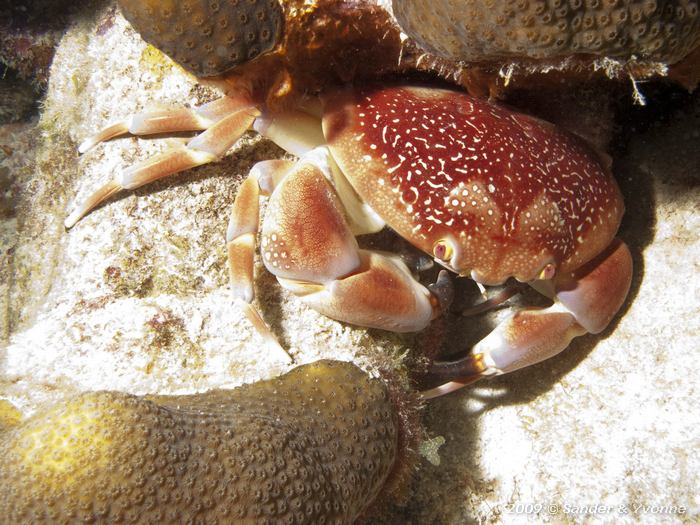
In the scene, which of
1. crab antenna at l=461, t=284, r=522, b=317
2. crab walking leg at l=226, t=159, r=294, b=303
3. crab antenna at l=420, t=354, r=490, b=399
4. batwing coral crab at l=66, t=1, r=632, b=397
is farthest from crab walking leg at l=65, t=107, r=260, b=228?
crab antenna at l=461, t=284, r=522, b=317

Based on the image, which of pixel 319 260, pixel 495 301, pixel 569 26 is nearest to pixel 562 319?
pixel 495 301

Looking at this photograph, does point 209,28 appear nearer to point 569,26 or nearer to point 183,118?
point 183,118

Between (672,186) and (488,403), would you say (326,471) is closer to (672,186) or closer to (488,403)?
(488,403)

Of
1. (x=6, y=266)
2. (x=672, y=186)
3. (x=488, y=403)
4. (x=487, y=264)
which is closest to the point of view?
(x=487, y=264)

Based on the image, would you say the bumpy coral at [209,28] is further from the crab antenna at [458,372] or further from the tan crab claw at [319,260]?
the crab antenna at [458,372]

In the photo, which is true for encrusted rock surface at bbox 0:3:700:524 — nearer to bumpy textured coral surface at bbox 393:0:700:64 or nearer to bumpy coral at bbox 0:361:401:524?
bumpy coral at bbox 0:361:401:524

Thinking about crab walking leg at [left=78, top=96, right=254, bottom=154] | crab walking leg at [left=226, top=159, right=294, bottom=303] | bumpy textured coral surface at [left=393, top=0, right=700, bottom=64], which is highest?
bumpy textured coral surface at [left=393, top=0, right=700, bottom=64]

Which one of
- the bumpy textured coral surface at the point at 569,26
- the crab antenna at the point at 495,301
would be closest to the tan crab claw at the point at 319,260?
the bumpy textured coral surface at the point at 569,26

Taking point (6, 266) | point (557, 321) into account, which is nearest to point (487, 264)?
point (557, 321)
